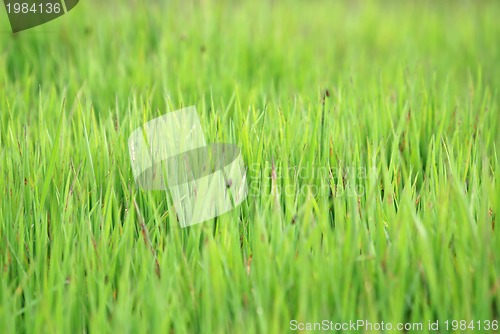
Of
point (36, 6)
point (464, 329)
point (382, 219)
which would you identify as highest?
point (36, 6)

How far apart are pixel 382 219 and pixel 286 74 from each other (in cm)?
129

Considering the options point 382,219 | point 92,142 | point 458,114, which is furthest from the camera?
point 458,114

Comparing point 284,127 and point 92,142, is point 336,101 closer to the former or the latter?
point 284,127

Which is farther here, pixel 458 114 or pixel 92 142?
pixel 458 114

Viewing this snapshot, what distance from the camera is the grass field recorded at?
108 centimetres

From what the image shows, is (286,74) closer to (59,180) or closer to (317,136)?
(317,136)

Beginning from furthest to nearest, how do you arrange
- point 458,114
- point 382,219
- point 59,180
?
1. point 458,114
2. point 59,180
3. point 382,219

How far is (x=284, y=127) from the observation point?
157cm

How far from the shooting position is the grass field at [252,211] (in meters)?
1.08

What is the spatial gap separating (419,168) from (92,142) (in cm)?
83

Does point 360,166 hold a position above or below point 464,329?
above

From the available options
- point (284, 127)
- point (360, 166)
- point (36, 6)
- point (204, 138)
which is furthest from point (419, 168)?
point (36, 6)

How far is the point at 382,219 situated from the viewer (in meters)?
1.26

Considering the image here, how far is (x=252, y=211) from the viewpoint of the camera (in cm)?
138
